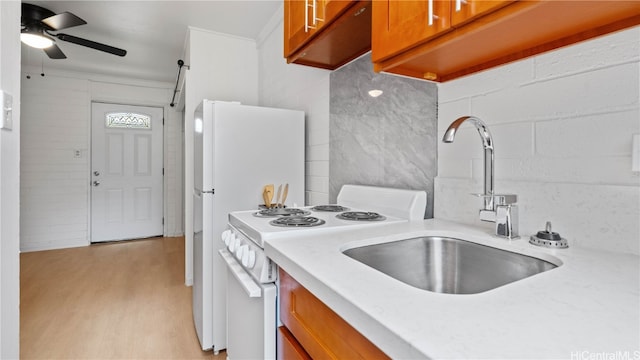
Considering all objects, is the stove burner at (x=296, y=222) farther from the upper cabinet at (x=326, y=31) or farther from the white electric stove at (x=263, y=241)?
the upper cabinet at (x=326, y=31)

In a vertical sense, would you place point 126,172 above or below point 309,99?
below

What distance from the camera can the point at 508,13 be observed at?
69 centimetres

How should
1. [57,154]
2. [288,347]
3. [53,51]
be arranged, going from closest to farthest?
[288,347], [53,51], [57,154]

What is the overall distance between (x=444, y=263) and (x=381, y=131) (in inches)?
31.8

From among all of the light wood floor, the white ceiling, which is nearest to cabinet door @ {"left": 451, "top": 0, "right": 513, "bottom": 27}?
the light wood floor

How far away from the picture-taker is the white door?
460 cm

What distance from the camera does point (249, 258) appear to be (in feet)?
3.53

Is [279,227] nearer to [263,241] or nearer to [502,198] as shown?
[263,241]

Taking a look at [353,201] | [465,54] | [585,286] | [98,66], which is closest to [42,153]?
[98,66]

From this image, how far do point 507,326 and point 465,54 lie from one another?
861mm

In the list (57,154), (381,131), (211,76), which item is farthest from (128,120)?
(381,131)

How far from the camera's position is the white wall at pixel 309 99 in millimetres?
2150
